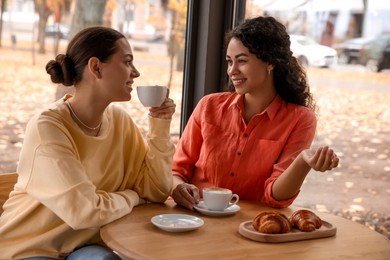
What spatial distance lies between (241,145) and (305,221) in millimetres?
609

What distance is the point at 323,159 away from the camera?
1.96 meters

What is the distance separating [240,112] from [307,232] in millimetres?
747

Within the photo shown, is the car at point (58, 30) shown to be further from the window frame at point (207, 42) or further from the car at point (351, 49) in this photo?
the car at point (351, 49)

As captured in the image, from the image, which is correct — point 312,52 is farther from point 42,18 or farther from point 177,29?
point 42,18

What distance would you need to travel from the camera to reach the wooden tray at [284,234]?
69.2 inches

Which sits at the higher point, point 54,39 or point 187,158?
point 54,39

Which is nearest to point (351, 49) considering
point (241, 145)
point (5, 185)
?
point (241, 145)

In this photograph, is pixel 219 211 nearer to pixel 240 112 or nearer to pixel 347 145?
pixel 240 112

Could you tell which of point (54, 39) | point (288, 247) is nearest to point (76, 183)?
point (288, 247)

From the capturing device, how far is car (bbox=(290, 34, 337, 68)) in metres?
2.85

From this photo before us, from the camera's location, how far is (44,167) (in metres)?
1.87

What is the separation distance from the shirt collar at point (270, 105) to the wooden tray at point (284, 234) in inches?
24.5

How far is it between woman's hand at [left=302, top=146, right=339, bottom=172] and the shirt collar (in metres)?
0.42

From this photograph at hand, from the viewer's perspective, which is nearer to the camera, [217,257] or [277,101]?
[217,257]
